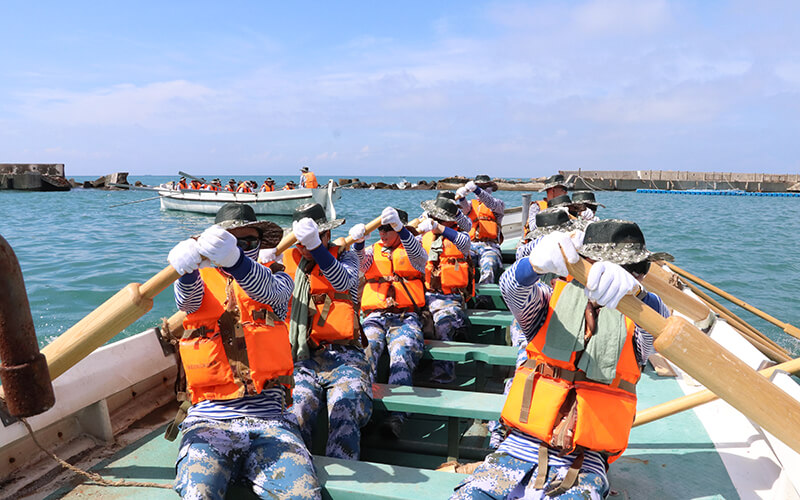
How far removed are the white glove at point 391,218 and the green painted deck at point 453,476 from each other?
1.71 metres

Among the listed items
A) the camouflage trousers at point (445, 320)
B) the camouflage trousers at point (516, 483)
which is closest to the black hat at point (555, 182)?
the camouflage trousers at point (445, 320)

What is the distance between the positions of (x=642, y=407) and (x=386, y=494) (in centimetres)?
227

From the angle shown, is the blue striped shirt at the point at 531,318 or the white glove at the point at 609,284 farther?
the blue striped shirt at the point at 531,318

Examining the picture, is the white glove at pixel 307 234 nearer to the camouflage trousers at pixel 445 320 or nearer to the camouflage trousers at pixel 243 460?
the camouflage trousers at pixel 243 460

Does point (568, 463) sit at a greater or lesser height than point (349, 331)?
lesser

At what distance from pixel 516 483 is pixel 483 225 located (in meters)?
6.07

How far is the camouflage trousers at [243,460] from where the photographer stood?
2389 millimetres

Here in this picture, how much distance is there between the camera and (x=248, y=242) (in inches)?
123

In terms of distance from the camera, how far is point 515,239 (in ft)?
36.7

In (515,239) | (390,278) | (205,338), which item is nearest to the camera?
(205,338)

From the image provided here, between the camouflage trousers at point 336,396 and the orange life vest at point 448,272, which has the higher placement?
the orange life vest at point 448,272

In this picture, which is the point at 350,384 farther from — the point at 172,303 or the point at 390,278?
the point at 172,303

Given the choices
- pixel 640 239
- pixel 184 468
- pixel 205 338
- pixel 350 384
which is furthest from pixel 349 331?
pixel 640 239

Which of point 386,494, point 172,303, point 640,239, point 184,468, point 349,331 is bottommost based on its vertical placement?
point 172,303
